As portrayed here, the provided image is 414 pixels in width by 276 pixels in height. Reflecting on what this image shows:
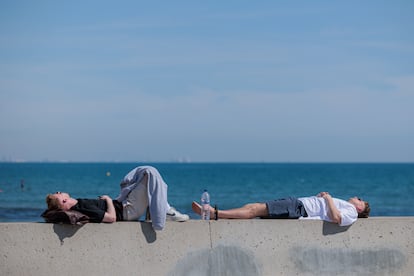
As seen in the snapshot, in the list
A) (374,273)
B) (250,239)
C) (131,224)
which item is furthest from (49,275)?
(374,273)

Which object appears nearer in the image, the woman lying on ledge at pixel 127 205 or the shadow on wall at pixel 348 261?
the woman lying on ledge at pixel 127 205

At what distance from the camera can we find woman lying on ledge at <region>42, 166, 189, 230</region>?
7664 mm

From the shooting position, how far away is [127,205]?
807 cm

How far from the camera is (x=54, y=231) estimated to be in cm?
759

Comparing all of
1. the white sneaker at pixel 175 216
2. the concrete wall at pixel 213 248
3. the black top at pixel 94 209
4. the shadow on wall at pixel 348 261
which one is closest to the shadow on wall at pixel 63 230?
the concrete wall at pixel 213 248

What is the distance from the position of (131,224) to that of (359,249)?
2542mm

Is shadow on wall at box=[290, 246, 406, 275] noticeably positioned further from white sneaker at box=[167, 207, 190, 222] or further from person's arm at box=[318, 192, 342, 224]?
white sneaker at box=[167, 207, 190, 222]

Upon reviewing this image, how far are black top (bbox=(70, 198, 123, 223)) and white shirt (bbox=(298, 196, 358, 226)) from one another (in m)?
2.19

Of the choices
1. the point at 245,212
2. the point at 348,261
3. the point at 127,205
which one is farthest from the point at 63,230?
the point at 348,261

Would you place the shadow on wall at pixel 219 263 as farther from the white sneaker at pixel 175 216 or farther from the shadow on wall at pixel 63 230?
the shadow on wall at pixel 63 230

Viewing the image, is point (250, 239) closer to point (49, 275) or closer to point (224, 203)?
point (49, 275)

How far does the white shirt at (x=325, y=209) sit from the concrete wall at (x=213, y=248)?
0.11 m

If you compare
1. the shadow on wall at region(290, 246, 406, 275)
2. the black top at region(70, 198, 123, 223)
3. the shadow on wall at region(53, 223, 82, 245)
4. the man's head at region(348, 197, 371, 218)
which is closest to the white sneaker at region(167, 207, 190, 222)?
the black top at region(70, 198, 123, 223)

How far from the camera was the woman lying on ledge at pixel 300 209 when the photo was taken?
8234 mm
